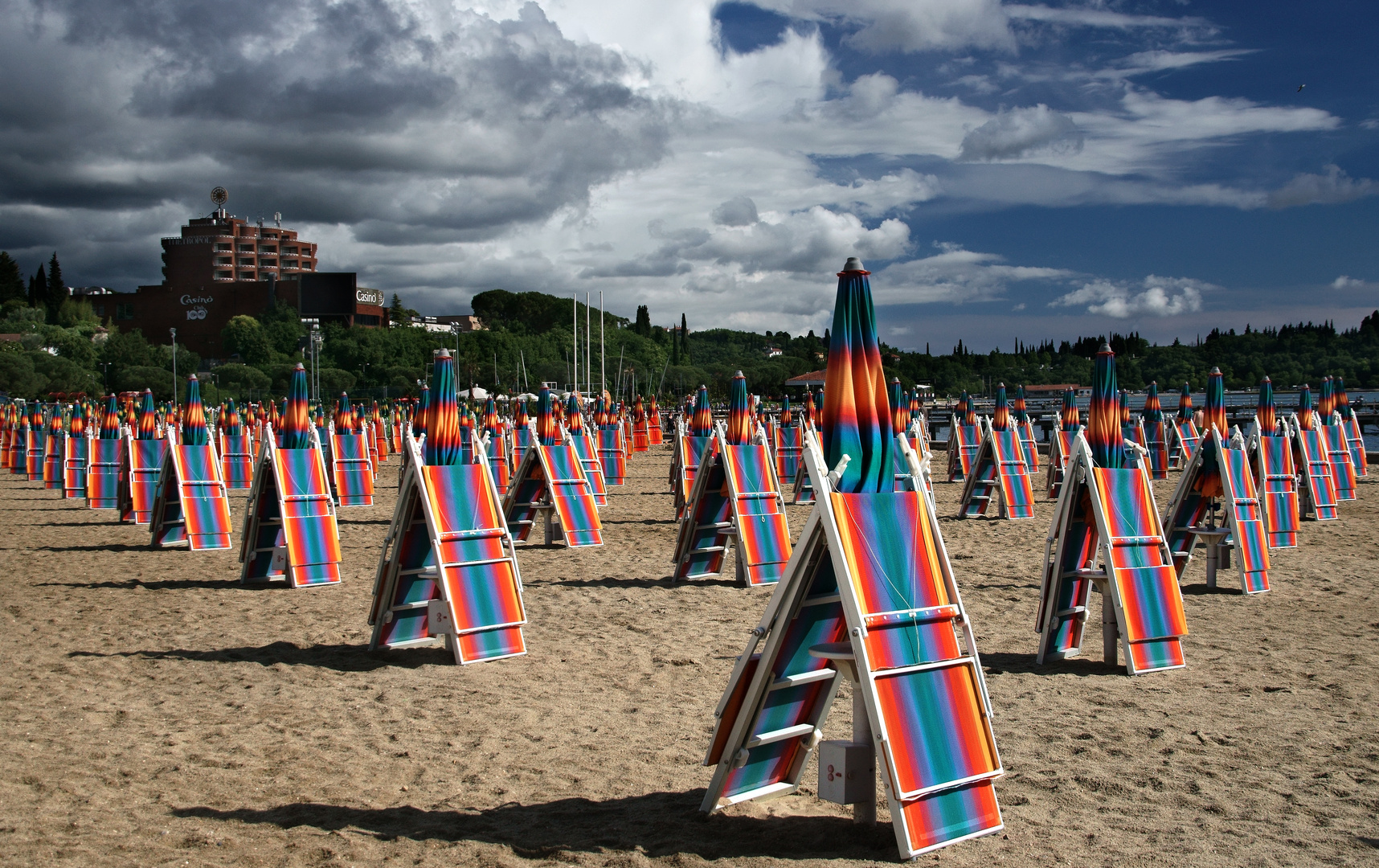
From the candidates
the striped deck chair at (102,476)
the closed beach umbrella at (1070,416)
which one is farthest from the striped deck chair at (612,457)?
the closed beach umbrella at (1070,416)

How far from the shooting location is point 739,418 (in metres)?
12.2

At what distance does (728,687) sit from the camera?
14.3 feet

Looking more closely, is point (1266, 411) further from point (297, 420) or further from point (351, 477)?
point (351, 477)

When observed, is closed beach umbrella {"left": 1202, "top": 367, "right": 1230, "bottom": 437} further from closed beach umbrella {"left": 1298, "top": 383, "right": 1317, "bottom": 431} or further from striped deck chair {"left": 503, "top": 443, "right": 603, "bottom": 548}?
striped deck chair {"left": 503, "top": 443, "right": 603, "bottom": 548}

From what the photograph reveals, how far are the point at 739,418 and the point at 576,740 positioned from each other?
684 cm

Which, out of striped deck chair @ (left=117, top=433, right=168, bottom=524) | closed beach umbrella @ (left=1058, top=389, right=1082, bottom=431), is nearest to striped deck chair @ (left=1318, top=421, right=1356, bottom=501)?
closed beach umbrella @ (left=1058, top=389, right=1082, bottom=431)

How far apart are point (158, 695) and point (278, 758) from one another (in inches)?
72.7

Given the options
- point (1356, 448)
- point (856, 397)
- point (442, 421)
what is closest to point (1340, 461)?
Answer: point (1356, 448)

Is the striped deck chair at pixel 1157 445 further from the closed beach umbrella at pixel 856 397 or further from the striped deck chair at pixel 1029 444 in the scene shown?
the closed beach umbrella at pixel 856 397

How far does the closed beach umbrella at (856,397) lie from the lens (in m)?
4.39

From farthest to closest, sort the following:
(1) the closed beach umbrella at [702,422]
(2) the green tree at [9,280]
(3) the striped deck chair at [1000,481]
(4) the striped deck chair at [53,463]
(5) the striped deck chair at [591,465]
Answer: (2) the green tree at [9,280] → (4) the striped deck chair at [53,463] → (5) the striped deck chair at [591,465] → (3) the striped deck chair at [1000,481] → (1) the closed beach umbrella at [702,422]

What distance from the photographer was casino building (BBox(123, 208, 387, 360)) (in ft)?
325

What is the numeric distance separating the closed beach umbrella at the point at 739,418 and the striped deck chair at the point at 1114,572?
5.03 metres

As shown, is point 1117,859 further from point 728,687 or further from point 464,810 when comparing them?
point 464,810
